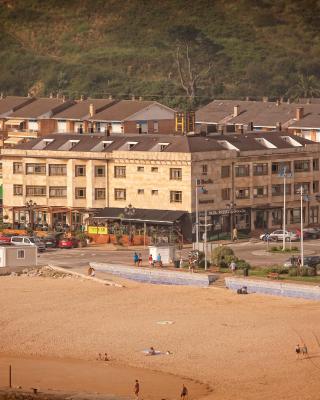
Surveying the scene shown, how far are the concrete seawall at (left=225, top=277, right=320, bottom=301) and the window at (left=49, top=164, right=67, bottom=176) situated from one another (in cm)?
3314

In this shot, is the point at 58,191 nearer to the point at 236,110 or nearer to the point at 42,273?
the point at 42,273

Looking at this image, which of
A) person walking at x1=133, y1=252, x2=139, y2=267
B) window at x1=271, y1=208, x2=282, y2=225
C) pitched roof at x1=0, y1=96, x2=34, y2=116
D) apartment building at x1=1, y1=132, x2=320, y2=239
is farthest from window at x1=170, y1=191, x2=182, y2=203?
pitched roof at x1=0, y1=96, x2=34, y2=116

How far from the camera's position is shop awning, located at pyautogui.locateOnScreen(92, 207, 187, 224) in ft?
393

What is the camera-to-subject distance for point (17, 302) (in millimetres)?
95000

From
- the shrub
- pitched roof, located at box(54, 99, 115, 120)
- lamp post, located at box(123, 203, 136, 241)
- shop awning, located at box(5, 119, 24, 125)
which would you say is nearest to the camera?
the shrub

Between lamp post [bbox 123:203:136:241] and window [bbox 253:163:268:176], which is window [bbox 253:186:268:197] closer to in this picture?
window [bbox 253:163:268:176]

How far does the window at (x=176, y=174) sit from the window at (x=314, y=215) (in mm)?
10395

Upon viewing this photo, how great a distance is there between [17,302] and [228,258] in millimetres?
14167

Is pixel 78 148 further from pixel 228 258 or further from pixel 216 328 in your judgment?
pixel 216 328

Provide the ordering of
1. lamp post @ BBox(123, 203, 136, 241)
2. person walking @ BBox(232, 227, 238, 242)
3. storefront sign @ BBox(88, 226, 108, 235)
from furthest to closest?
lamp post @ BBox(123, 203, 136, 241)
storefront sign @ BBox(88, 226, 108, 235)
person walking @ BBox(232, 227, 238, 242)

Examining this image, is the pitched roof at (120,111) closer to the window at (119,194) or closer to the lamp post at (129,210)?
the window at (119,194)

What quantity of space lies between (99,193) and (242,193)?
975 cm

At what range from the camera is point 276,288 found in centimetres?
9425

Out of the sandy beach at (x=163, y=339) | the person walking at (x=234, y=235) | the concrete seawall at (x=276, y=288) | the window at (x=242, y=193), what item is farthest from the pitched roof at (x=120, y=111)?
the concrete seawall at (x=276, y=288)
